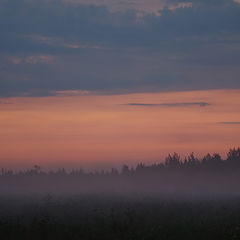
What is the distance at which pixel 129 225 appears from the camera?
21.9m

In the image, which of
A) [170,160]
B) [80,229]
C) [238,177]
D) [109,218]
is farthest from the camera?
[170,160]

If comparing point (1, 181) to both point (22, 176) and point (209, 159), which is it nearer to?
point (22, 176)

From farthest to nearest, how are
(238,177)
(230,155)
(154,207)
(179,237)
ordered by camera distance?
(230,155)
(238,177)
(154,207)
(179,237)

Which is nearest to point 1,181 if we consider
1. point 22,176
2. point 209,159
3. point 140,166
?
point 22,176

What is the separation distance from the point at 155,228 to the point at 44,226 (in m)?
4.37

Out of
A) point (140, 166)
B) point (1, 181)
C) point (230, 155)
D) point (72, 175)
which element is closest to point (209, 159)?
point (230, 155)

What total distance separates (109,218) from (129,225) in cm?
370

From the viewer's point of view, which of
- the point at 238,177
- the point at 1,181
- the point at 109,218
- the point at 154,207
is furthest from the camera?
the point at 1,181

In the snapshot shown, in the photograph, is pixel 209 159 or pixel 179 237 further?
pixel 209 159

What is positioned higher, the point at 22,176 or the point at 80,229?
the point at 22,176

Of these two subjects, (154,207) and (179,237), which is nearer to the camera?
(179,237)

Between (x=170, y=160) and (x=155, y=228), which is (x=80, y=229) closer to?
(x=155, y=228)

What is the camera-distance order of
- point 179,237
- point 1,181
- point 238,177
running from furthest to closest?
point 1,181
point 238,177
point 179,237

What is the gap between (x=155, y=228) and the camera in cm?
2144
